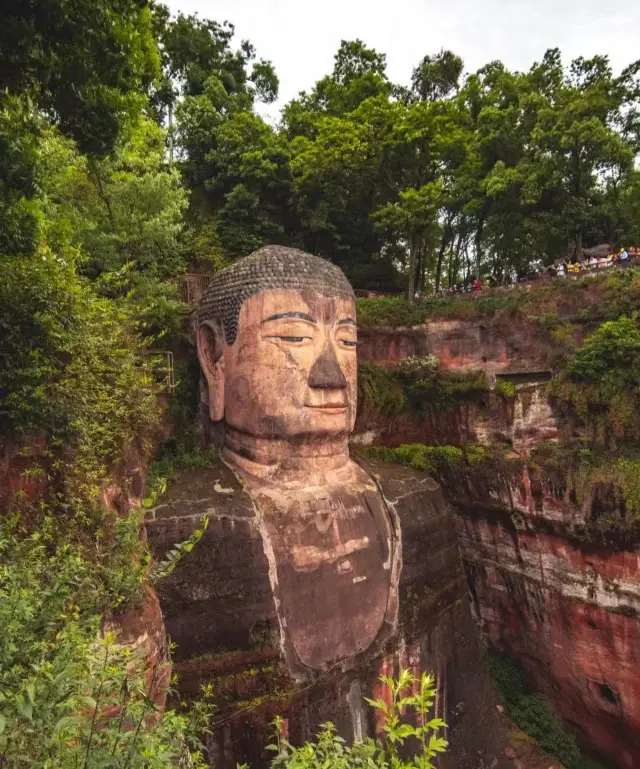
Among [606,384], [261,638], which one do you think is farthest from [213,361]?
[606,384]

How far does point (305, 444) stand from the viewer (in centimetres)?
860

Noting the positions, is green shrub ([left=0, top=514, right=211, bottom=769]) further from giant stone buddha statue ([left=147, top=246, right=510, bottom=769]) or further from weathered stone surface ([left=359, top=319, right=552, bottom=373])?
weathered stone surface ([left=359, top=319, right=552, bottom=373])

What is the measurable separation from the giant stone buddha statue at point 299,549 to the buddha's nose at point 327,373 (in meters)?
0.02

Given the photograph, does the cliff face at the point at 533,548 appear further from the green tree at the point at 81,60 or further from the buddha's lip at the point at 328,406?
the green tree at the point at 81,60

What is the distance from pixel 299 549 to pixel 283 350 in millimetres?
3294

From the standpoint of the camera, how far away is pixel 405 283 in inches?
862

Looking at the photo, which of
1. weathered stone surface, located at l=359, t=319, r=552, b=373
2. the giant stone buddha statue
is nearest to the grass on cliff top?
weathered stone surface, located at l=359, t=319, r=552, b=373

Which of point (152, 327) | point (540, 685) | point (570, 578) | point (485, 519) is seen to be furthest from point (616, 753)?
point (152, 327)

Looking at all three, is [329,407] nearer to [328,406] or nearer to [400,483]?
[328,406]

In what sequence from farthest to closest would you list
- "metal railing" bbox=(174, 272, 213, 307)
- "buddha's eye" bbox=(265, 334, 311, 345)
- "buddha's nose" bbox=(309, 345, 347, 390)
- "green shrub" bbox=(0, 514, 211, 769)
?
"metal railing" bbox=(174, 272, 213, 307)
"buddha's eye" bbox=(265, 334, 311, 345)
"buddha's nose" bbox=(309, 345, 347, 390)
"green shrub" bbox=(0, 514, 211, 769)

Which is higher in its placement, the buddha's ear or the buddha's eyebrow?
the buddha's eyebrow

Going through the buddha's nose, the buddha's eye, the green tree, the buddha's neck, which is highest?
the green tree

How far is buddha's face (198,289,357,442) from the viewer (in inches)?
328

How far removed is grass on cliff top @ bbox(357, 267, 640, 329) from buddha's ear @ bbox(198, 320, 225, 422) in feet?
18.1
